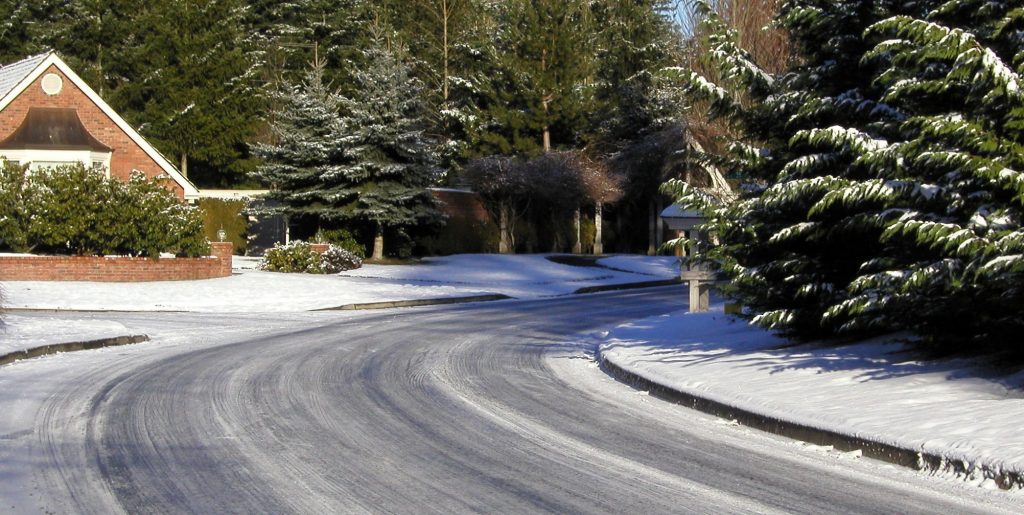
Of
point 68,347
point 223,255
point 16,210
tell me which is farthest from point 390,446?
point 223,255

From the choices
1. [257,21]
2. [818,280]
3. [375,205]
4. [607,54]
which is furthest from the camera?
[257,21]

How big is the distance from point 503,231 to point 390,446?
40.3 metres

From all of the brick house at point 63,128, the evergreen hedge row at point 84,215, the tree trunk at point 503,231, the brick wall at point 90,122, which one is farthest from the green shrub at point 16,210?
the tree trunk at point 503,231

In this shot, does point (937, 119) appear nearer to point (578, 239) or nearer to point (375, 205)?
point (375, 205)

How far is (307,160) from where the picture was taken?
4084 cm

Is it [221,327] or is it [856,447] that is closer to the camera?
[856,447]

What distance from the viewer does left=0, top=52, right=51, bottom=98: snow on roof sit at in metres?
39.0

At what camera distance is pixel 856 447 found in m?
8.87

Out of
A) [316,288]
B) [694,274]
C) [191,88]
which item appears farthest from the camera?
[191,88]

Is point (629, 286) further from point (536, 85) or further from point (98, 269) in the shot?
point (98, 269)

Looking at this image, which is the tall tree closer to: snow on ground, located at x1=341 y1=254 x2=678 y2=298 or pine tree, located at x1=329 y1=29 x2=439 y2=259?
Answer: pine tree, located at x1=329 y1=29 x2=439 y2=259

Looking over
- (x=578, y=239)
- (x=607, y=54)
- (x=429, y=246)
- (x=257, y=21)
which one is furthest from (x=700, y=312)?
(x=257, y=21)

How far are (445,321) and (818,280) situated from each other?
10.3m

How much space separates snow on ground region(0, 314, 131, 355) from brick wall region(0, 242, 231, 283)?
9.05 m
